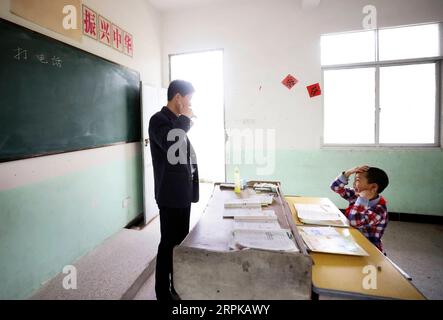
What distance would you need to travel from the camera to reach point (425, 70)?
3057 mm

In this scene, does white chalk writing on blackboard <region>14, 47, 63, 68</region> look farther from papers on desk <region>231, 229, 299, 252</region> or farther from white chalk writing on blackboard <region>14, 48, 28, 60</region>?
papers on desk <region>231, 229, 299, 252</region>

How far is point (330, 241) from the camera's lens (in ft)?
3.75

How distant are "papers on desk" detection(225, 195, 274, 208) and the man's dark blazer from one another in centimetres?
29

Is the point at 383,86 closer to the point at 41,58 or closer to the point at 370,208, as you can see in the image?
the point at 370,208

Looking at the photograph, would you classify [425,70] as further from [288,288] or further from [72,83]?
[72,83]

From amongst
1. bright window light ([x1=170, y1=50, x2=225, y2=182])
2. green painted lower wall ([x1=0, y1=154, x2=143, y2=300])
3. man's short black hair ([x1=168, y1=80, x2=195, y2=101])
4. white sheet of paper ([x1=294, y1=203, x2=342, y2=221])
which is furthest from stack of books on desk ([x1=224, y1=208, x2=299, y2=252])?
bright window light ([x1=170, y1=50, x2=225, y2=182])

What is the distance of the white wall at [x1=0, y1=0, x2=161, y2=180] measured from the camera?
163 cm

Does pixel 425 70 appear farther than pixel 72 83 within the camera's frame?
Yes

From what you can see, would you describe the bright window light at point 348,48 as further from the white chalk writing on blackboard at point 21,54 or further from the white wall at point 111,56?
the white chalk writing on blackboard at point 21,54

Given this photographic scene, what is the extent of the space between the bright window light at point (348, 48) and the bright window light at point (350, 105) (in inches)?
5.5

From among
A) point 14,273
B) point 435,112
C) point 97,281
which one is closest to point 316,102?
point 435,112

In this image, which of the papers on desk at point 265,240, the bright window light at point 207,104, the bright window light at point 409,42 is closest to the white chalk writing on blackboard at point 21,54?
the papers on desk at point 265,240

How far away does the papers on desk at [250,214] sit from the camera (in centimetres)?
129
